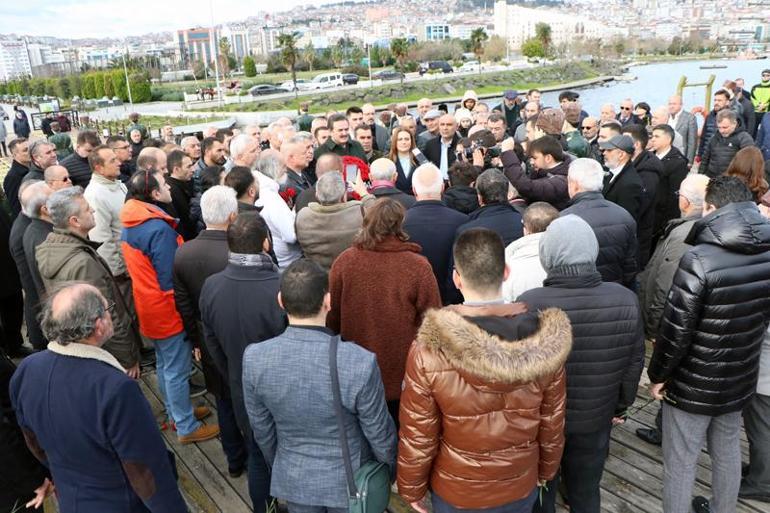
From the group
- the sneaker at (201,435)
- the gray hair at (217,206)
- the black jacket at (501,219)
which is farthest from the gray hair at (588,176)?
the sneaker at (201,435)

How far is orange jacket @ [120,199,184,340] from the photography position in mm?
3150

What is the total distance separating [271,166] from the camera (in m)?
3.95

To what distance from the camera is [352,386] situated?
1848 mm

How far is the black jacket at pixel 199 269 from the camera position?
9.53 feet

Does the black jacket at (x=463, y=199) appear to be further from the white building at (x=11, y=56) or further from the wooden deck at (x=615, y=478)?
the white building at (x=11, y=56)

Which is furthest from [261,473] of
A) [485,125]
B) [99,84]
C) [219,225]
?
[99,84]

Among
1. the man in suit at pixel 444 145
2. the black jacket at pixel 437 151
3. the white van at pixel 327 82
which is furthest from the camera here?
the white van at pixel 327 82

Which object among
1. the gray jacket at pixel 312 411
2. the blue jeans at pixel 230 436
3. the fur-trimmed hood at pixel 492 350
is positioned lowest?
the blue jeans at pixel 230 436

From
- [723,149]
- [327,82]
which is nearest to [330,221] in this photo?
[723,149]

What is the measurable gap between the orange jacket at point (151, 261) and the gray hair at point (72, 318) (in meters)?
1.24

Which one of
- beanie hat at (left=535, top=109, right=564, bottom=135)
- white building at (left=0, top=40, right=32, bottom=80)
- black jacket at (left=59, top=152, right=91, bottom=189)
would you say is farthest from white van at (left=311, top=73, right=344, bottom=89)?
white building at (left=0, top=40, right=32, bottom=80)

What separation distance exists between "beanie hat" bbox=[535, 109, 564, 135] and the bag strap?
3.55 meters

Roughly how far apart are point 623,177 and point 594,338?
237 centimetres

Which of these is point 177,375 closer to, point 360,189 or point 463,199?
point 360,189
